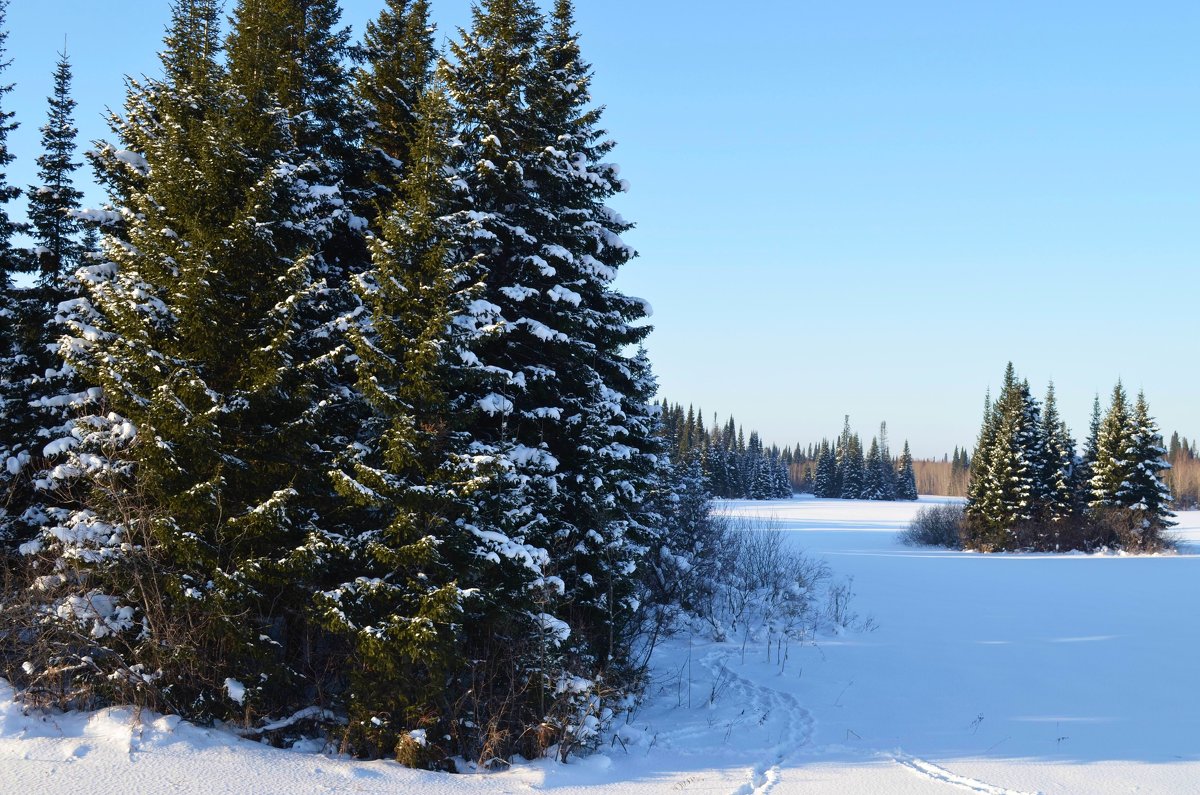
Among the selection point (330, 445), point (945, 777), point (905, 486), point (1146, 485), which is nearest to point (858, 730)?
point (945, 777)

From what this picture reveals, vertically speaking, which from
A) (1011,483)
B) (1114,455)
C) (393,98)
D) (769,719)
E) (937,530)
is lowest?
(769,719)

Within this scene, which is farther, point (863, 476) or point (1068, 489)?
point (863, 476)

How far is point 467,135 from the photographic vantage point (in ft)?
44.0

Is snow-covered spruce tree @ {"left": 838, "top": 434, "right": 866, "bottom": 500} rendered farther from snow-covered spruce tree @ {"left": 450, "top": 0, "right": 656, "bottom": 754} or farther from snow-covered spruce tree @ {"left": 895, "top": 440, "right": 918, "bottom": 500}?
snow-covered spruce tree @ {"left": 450, "top": 0, "right": 656, "bottom": 754}

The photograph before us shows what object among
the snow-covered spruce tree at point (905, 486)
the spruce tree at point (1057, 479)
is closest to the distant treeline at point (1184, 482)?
the snow-covered spruce tree at point (905, 486)

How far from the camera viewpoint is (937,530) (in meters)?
50.5

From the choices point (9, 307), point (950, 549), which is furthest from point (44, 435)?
point (950, 549)

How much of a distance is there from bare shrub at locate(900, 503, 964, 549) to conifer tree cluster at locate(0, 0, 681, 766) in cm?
4215

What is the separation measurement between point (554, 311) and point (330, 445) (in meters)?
4.20

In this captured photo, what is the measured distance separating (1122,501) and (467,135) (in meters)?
46.1

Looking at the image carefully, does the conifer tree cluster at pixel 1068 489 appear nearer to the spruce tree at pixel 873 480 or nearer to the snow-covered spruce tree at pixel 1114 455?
the snow-covered spruce tree at pixel 1114 455

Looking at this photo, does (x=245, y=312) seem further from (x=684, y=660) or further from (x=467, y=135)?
(x=684, y=660)

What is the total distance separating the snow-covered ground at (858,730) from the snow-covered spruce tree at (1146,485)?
25.7m

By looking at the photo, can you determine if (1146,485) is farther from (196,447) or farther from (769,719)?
(196,447)
